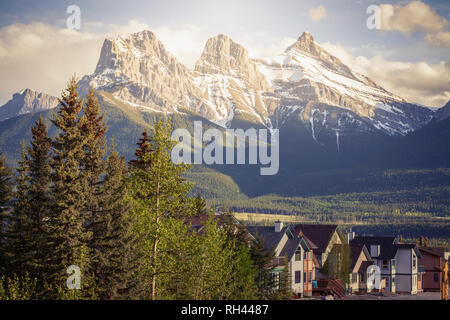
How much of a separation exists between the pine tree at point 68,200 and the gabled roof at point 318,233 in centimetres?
5192

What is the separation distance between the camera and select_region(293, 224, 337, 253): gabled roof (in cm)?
9419

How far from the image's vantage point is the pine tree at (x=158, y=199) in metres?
40.0

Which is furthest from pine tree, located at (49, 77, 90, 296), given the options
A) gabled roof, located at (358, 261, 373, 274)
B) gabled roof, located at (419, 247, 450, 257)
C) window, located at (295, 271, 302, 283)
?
gabled roof, located at (419, 247, 450, 257)

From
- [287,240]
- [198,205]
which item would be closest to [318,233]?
[287,240]

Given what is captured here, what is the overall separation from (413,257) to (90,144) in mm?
73758

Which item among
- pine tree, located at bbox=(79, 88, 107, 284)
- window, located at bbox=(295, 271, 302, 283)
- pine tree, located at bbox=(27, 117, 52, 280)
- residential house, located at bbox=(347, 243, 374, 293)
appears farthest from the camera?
residential house, located at bbox=(347, 243, 374, 293)

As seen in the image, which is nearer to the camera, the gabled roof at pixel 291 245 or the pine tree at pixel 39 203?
the pine tree at pixel 39 203

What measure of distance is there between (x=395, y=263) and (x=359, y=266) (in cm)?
983

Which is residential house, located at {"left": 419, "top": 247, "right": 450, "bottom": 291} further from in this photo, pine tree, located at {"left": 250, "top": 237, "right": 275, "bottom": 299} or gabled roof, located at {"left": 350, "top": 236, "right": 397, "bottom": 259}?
pine tree, located at {"left": 250, "top": 237, "right": 275, "bottom": 299}

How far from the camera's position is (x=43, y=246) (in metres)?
44.4

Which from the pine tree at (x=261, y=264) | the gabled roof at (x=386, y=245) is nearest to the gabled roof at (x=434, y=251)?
the gabled roof at (x=386, y=245)

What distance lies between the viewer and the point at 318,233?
9712 cm

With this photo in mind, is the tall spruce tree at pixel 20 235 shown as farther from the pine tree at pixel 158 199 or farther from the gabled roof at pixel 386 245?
the gabled roof at pixel 386 245

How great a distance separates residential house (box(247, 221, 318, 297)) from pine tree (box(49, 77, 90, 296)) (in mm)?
35959
